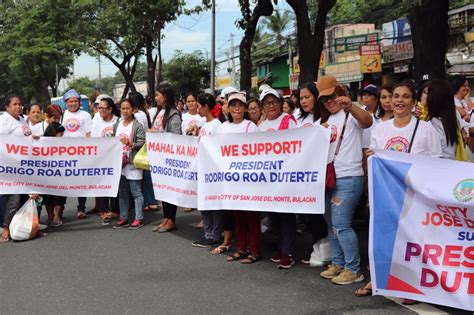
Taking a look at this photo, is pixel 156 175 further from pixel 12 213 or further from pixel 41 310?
pixel 41 310

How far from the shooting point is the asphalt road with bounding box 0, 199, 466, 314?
14.1ft

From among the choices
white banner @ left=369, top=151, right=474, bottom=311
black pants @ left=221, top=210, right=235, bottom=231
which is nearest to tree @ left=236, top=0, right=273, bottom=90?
black pants @ left=221, top=210, right=235, bottom=231

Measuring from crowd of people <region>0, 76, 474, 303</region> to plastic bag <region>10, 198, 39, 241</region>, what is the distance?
201mm

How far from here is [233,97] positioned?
5.44 metres

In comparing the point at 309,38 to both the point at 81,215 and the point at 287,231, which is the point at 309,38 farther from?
the point at 287,231

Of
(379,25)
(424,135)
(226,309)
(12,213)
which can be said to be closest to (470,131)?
(424,135)

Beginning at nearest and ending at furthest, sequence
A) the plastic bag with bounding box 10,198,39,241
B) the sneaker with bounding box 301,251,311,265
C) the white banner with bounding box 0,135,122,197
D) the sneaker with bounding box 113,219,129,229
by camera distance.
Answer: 1. the sneaker with bounding box 301,251,311,265
2. the plastic bag with bounding box 10,198,39,241
3. the white banner with bounding box 0,135,122,197
4. the sneaker with bounding box 113,219,129,229

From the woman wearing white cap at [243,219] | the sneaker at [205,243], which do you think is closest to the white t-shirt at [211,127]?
the woman wearing white cap at [243,219]

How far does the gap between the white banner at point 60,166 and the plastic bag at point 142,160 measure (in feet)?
0.85

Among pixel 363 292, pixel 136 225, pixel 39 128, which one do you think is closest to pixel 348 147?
pixel 363 292

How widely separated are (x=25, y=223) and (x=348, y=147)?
13.6 feet

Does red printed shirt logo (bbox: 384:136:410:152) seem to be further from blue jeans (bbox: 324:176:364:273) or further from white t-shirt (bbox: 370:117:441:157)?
blue jeans (bbox: 324:176:364:273)

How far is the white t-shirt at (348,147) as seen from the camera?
454cm

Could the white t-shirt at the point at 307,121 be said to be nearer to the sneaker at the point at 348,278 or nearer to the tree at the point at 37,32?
the sneaker at the point at 348,278
